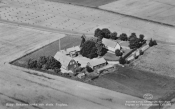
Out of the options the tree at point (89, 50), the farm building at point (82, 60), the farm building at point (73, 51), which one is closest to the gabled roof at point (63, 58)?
the farm building at point (73, 51)

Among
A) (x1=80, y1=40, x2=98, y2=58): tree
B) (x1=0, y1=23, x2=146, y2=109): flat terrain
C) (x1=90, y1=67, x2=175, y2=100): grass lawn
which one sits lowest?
(x1=0, y1=23, x2=146, y2=109): flat terrain

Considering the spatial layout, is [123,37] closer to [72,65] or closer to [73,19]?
[72,65]

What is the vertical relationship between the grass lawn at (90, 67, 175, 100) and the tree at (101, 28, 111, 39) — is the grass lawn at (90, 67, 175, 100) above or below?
below

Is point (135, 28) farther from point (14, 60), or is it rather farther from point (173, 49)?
point (14, 60)

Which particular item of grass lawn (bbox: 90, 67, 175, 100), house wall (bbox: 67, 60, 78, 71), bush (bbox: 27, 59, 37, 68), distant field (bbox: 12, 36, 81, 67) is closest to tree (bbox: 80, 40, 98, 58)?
house wall (bbox: 67, 60, 78, 71)

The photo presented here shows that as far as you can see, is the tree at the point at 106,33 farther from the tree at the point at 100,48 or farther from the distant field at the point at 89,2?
the distant field at the point at 89,2

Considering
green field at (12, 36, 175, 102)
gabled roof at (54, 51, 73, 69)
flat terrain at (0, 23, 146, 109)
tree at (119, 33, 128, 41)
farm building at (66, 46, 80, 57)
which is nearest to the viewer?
flat terrain at (0, 23, 146, 109)

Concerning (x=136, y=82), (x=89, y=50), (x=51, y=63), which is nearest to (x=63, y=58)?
(x=51, y=63)

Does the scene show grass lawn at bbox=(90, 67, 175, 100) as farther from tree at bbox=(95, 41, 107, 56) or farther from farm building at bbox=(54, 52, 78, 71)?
tree at bbox=(95, 41, 107, 56)
